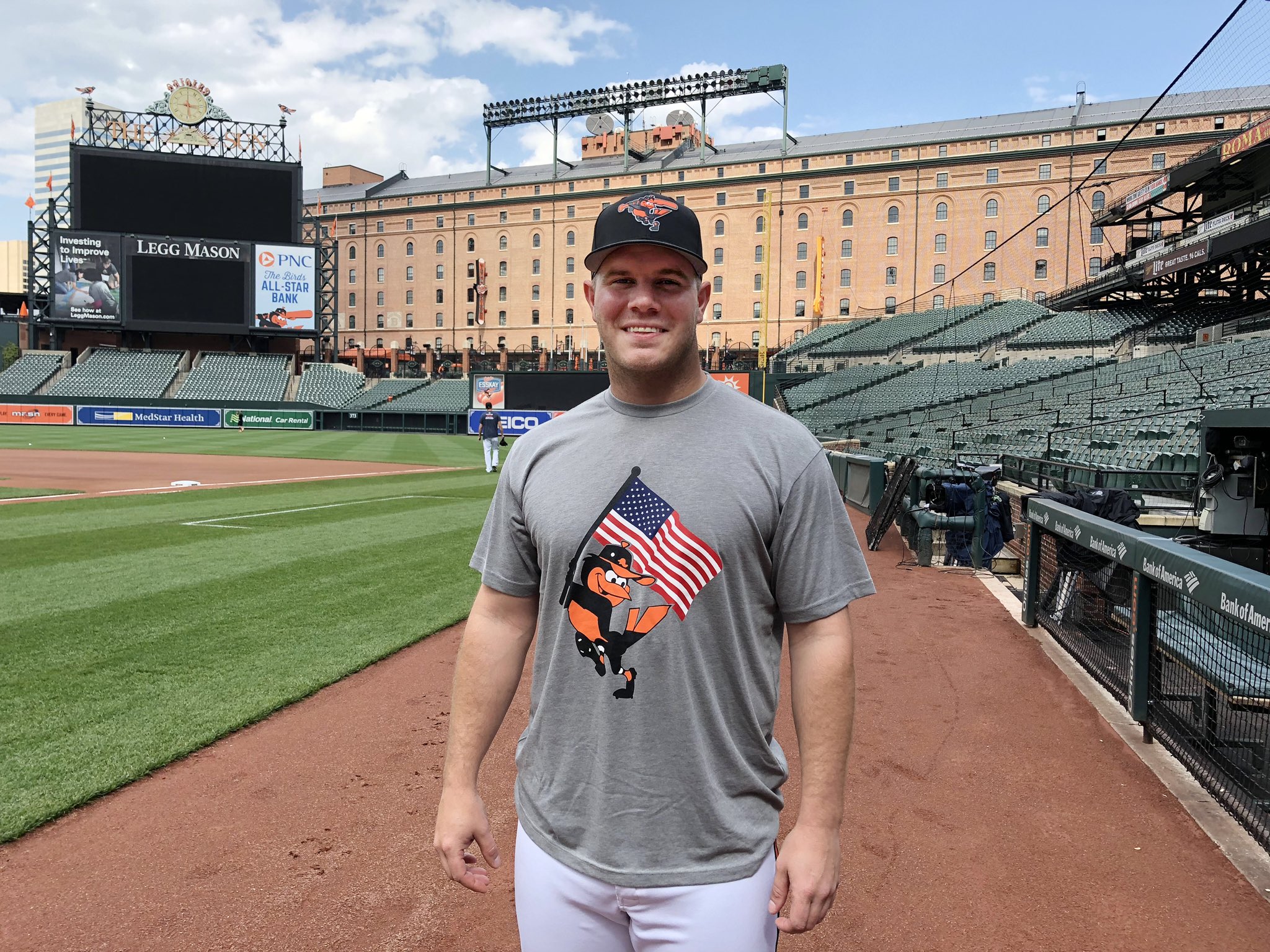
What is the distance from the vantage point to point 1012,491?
13125mm

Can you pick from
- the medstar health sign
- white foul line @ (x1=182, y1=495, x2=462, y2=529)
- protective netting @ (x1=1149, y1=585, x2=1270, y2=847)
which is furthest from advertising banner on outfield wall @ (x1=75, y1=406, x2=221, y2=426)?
protective netting @ (x1=1149, y1=585, x2=1270, y2=847)

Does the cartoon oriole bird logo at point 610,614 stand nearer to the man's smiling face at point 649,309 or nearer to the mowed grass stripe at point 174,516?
the man's smiling face at point 649,309

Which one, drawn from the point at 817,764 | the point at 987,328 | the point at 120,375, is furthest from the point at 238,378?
the point at 817,764

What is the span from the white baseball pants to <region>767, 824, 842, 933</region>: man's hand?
0.17ft

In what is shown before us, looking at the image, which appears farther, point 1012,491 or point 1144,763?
point 1012,491

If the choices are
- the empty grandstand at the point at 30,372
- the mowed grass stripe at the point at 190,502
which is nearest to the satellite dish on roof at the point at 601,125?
the empty grandstand at the point at 30,372

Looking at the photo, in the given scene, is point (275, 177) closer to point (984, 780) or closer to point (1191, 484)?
point (1191, 484)

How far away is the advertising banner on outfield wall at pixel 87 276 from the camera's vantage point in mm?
52531

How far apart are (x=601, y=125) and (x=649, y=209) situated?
88.2 meters

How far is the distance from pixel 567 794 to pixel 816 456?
922mm

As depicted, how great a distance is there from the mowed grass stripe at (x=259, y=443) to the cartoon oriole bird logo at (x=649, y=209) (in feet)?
86.8

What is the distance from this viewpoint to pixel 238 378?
57094 millimetres

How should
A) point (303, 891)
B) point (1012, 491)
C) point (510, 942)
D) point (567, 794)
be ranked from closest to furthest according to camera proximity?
1. point (567, 794)
2. point (510, 942)
3. point (303, 891)
4. point (1012, 491)

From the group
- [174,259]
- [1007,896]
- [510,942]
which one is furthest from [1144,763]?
[174,259]
